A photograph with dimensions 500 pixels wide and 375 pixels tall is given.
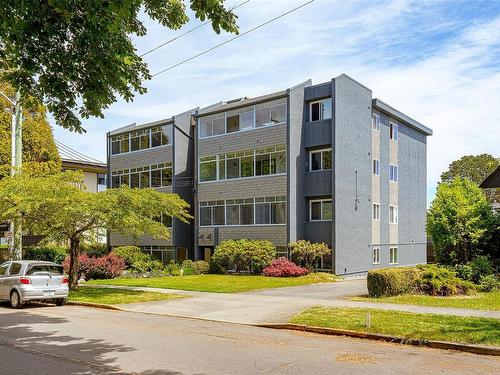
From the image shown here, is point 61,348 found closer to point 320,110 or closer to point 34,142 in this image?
point 320,110

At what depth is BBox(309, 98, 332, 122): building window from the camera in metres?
33.1

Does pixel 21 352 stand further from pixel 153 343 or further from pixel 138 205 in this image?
pixel 138 205

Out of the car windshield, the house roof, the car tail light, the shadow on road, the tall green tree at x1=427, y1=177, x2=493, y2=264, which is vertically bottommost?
the shadow on road

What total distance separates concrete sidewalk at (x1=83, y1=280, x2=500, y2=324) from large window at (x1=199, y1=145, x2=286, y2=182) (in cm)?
1180

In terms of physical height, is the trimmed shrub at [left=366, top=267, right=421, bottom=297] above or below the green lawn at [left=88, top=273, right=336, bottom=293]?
above

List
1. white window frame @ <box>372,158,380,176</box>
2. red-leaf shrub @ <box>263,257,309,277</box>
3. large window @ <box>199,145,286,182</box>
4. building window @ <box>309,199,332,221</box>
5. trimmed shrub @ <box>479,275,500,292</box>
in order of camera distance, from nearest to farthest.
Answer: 1. trimmed shrub @ <box>479,275,500,292</box>
2. red-leaf shrub @ <box>263,257,309,277</box>
3. building window @ <box>309,199,332,221</box>
4. large window @ <box>199,145,286,182</box>
5. white window frame @ <box>372,158,380,176</box>

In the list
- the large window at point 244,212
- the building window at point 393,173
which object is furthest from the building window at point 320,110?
the building window at point 393,173

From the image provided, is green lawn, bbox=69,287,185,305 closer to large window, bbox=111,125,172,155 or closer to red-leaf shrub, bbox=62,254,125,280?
red-leaf shrub, bbox=62,254,125,280

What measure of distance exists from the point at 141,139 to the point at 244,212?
41.9ft

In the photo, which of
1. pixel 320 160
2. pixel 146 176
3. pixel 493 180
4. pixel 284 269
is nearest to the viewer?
pixel 493 180

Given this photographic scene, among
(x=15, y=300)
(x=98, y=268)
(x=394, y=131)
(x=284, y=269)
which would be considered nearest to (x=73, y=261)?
(x=15, y=300)

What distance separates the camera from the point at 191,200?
40.7 m

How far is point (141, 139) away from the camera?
43406mm

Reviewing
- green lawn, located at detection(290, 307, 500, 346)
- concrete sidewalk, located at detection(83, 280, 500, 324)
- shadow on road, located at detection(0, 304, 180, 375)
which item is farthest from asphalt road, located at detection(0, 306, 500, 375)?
concrete sidewalk, located at detection(83, 280, 500, 324)
